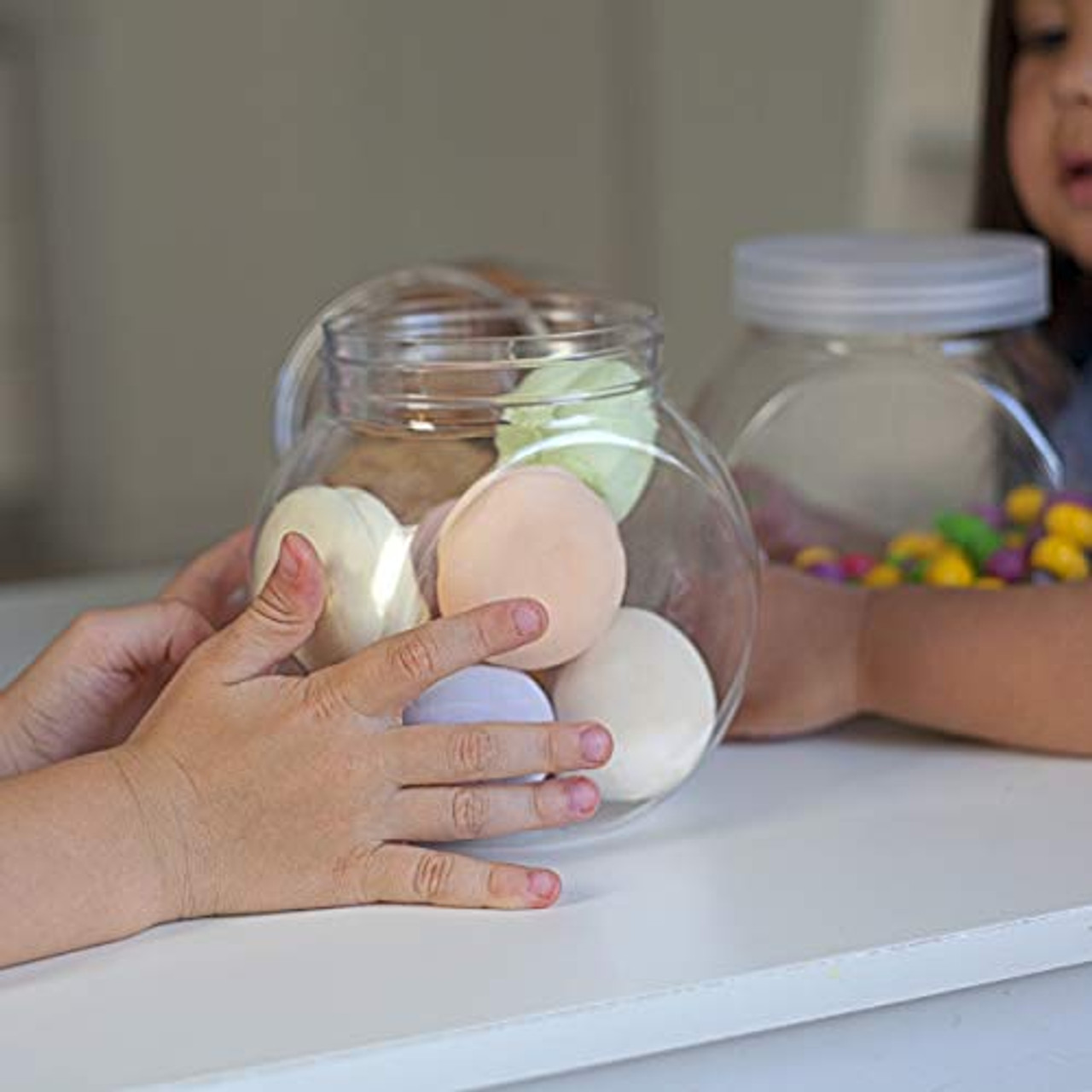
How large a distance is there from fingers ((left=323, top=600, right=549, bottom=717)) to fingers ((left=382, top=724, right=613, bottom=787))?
2 cm

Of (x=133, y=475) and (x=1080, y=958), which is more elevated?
(x=1080, y=958)

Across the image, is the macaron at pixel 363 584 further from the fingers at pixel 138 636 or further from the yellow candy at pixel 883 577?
the yellow candy at pixel 883 577

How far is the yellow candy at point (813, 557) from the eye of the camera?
991 millimetres

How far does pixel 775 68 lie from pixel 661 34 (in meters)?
0.55

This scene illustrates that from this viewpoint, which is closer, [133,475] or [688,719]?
[688,719]

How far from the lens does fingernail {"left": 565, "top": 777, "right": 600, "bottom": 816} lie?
69cm

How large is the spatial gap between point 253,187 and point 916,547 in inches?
101

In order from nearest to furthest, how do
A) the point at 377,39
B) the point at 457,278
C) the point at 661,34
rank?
the point at 457,278
the point at 661,34
the point at 377,39

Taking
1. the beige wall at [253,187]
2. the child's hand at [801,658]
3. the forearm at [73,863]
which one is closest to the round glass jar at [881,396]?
the child's hand at [801,658]

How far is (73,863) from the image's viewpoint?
65cm

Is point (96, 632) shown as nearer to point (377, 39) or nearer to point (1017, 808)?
point (1017, 808)

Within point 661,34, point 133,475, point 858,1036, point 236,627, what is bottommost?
point 133,475

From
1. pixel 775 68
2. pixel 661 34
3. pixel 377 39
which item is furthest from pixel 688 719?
pixel 377 39

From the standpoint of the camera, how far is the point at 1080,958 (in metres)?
0.65
